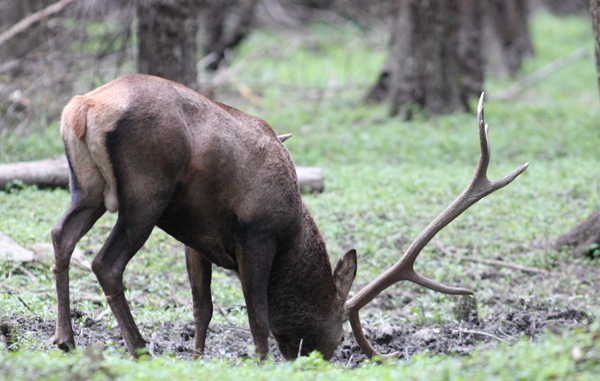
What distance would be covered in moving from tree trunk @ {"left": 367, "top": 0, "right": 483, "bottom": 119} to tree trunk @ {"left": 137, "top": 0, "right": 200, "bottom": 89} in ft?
15.7

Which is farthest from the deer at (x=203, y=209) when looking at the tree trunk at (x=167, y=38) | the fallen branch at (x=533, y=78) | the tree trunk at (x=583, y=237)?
the fallen branch at (x=533, y=78)

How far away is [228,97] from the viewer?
1327cm

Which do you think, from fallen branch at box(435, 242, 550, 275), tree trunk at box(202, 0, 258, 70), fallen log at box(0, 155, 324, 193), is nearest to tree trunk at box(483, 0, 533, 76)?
tree trunk at box(202, 0, 258, 70)

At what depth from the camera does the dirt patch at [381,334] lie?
4.79 m

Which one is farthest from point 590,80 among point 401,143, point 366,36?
point 401,143

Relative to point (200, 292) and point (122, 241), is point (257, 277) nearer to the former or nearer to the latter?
point (200, 292)

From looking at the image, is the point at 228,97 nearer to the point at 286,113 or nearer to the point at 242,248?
the point at 286,113

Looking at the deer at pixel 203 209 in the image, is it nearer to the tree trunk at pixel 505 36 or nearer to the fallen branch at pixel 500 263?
the fallen branch at pixel 500 263

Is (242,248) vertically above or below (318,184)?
above

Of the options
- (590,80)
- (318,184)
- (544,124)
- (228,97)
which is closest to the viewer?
(318,184)

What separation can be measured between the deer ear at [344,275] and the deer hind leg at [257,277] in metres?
0.58

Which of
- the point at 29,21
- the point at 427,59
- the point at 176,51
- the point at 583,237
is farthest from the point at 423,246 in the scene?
the point at 29,21

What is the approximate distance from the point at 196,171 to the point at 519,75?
56.9 ft

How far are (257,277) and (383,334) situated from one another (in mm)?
1286
